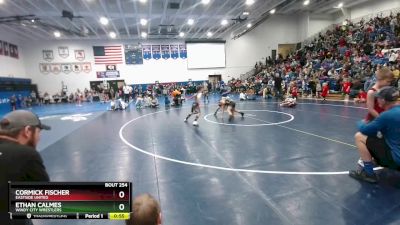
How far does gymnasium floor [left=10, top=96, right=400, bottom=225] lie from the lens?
3.69 meters

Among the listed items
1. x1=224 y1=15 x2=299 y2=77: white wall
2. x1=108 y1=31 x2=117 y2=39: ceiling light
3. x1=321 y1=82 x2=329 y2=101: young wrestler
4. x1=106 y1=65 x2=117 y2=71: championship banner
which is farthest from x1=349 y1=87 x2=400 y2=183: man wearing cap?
x1=224 y1=15 x2=299 y2=77: white wall

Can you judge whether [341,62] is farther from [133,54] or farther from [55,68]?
[55,68]

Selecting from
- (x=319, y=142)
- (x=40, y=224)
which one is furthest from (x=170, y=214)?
(x=319, y=142)

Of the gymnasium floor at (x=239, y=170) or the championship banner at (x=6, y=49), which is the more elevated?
the championship banner at (x=6, y=49)

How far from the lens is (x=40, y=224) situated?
3701 mm

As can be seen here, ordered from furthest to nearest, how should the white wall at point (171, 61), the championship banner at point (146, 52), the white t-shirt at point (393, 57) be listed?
the championship banner at point (146, 52) → the white wall at point (171, 61) → the white t-shirt at point (393, 57)

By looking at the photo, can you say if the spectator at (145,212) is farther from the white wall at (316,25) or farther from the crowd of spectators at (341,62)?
the white wall at (316,25)

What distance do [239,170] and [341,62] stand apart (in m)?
20.0

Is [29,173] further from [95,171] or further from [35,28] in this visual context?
[35,28]

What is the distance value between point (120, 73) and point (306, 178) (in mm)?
30124

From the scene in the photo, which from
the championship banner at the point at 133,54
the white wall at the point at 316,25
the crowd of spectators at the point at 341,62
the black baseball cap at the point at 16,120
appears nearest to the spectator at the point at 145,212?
the black baseball cap at the point at 16,120

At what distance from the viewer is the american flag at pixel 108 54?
103ft

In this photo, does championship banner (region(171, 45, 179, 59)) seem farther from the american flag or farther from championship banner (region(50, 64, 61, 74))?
championship banner (region(50, 64, 61, 74))

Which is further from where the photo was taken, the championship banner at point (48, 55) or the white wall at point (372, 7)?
the championship banner at point (48, 55)
